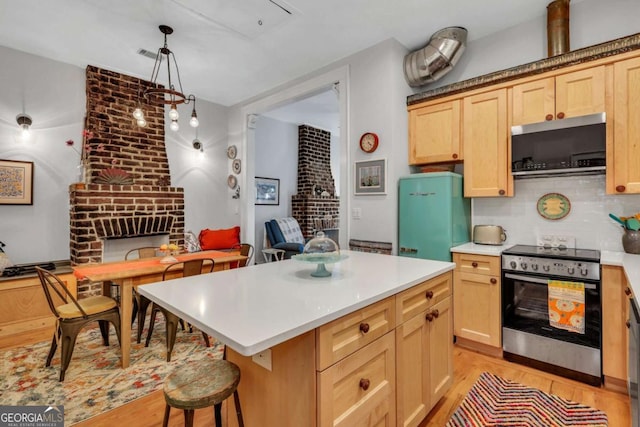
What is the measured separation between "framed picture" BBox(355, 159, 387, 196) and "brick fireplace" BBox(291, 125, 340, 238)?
3.07m

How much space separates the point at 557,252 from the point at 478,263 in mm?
574

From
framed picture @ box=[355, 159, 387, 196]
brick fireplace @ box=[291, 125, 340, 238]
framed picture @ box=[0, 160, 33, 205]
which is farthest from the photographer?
brick fireplace @ box=[291, 125, 340, 238]

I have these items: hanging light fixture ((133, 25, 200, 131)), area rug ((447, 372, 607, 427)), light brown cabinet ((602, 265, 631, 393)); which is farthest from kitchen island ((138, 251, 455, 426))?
hanging light fixture ((133, 25, 200, 131))

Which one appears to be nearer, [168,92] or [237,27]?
[168,92]

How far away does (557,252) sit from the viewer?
2469 mm

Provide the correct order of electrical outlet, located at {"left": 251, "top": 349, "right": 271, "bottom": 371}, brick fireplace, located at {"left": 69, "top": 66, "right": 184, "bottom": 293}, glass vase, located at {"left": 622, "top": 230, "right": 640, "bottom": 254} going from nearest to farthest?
electrical outlet, located at {"left": 251, "top": 349, "right": 271, "bottom": 371} < glass vase, located at {"left": 622, "top": 230, "right": 640, "bottom": 254} < brick fireplace, located at {"left": 69, "top": 66, "right": 184, "bottom": 293}

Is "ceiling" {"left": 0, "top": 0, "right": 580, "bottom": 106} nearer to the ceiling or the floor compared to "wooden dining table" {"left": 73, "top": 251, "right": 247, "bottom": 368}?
nearer to the ceiling

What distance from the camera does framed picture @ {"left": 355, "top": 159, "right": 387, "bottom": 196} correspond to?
3.15 meters

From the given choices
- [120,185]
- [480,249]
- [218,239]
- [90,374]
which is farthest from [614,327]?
[120,185]

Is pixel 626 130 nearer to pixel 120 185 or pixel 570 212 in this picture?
pixel 570 212

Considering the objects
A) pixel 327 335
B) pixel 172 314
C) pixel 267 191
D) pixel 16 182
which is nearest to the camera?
pixel 327 335

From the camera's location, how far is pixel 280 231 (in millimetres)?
5551

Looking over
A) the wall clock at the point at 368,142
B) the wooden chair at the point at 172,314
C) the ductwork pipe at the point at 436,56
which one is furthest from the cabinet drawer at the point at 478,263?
the wooden chair at the point at 172,314

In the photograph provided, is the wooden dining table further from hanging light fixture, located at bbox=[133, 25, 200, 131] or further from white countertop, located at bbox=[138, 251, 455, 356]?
hanging light fixture, located at bbox=[133, 25, 200, 131]
